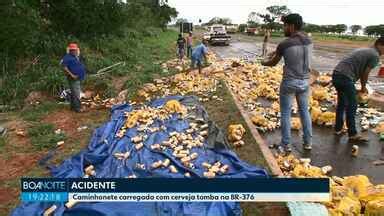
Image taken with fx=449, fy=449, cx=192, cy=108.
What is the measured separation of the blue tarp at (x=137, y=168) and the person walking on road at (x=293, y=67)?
3.57 feet

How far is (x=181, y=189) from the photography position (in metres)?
3.16

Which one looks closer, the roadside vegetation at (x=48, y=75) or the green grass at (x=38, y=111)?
the roadside vegetation at (x=48, y=75)

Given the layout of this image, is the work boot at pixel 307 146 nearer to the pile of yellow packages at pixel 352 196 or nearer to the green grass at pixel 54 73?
the pile of yellow packages at pixel 352 196

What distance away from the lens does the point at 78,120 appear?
32.8 ft

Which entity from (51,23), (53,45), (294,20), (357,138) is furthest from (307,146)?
(51,23)

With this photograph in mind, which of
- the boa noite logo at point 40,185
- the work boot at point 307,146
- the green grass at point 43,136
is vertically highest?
the boa noite logo at point 40,185

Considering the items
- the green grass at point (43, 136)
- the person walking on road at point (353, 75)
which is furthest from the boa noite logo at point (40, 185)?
the person walking on road at point (353, 75)

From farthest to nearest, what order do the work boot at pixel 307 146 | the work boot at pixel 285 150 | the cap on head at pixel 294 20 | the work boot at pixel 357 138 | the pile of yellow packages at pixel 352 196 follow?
the work boot at pixel 357 138 < the work boot at pixel 307 146 < the work boot at pixel 285 150 < the cap on head at pixel 294 20 < the pile of yellow packages at pixel 352 196

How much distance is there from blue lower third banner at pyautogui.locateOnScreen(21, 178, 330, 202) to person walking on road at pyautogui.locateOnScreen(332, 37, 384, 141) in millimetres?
4997

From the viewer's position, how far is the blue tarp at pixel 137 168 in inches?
188

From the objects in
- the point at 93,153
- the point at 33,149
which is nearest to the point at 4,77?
the point at 33,149

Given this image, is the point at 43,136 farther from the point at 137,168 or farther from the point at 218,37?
the point at 218,37

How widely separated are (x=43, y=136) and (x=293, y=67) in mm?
4821

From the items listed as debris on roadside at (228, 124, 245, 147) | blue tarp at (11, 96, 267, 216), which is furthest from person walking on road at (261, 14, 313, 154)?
blue tarp at (11, 96, 267, 216)
